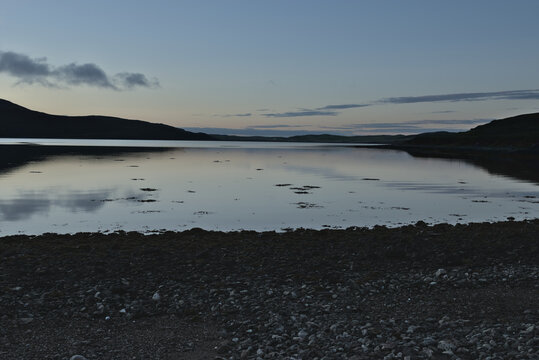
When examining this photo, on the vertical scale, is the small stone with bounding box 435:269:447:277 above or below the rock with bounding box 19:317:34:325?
above

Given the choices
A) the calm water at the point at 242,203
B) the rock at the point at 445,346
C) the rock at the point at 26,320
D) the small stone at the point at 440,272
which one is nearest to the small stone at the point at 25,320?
the rock at the point at 26,320

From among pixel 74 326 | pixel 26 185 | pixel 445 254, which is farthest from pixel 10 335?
pixel 26 185

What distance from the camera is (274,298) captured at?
11562 mm

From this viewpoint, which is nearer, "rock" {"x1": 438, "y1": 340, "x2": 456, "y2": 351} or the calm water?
"rock" {"x1": 438, "y1": 340, "x2": 456, "y2": 351}

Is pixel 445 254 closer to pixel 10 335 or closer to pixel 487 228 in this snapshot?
pixel 487 228

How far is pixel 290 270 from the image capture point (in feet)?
46.3

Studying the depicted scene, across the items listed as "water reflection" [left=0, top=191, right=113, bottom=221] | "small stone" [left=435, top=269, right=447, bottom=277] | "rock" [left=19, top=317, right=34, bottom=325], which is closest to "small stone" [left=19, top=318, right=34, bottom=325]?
"rock" [left=19, top=317, right=34, bottom=325]

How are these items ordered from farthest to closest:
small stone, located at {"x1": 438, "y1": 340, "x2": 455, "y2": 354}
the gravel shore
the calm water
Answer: the calm water
the gravel shore
small stone, located at {"x1": 438, "y1": 340, "x2": 455, "y2": 354}

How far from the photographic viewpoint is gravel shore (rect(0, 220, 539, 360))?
877cm

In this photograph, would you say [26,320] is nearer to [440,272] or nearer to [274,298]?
[274,298]

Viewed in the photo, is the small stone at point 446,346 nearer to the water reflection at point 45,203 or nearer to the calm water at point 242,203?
the calm water at point 242,203

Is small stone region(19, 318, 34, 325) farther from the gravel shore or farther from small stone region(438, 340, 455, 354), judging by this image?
small stone region(438, 340, 455, 354)

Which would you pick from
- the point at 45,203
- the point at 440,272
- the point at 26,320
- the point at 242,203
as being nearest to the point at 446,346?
the point at 440,272

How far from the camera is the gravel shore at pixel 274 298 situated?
8.77 metres
